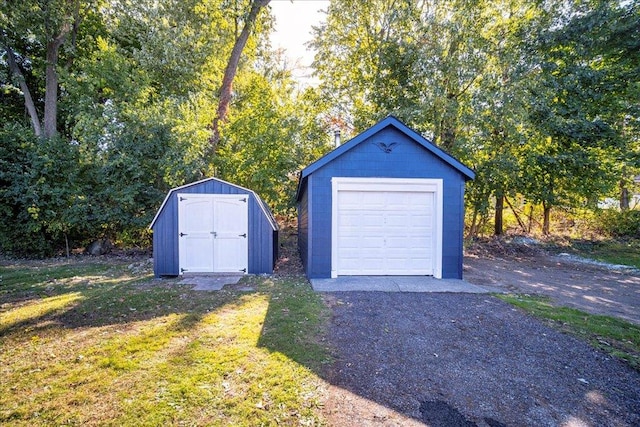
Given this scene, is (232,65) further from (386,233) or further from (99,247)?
(386,233)

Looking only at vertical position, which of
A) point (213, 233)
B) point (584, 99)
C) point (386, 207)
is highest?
point (584, 99)

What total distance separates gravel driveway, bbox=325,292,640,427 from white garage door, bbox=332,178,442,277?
8.86 feet

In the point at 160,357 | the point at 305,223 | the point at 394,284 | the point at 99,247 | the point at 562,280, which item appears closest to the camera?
the point at 160,357

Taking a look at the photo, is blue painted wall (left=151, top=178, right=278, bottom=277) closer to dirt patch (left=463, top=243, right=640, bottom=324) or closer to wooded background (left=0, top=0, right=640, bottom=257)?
wooded background (left=0, top=0, right=640, bottom=257)

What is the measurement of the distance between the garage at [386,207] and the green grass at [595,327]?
2.18 meters

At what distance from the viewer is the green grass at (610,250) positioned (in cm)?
1066

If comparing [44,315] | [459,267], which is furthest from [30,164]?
[459,267]

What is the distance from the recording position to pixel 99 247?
11.8 metres

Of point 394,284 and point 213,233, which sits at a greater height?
point 213,233

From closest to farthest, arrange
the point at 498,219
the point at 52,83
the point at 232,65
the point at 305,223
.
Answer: the point at 305,223 → the point at 52,83 → the point at 232,65 → the point at 498,219

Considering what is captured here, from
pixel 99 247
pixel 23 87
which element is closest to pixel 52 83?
pixel 23 87

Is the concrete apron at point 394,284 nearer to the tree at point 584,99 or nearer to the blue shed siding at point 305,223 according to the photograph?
the blue shed siding at point 305,223

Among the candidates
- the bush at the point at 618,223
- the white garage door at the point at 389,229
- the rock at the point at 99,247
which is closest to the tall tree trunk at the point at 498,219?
the bush at the point at 618,223

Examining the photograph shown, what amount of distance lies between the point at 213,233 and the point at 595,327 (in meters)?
7.47
